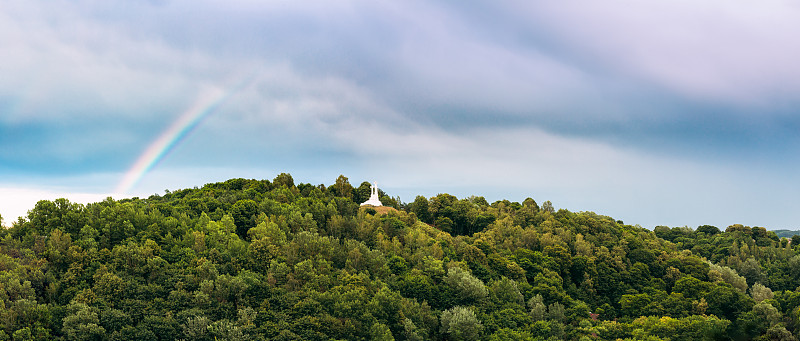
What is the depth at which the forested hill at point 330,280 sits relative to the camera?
218ft

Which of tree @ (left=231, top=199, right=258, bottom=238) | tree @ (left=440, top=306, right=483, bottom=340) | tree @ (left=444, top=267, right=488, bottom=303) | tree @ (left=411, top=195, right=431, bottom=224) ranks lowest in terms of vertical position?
tree @ (left=440, top=306, right=483, bottom=340)

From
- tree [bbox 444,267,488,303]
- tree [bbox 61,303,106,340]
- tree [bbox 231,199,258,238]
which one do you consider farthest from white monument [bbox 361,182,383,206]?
tree [bbox 61,303,106,340]

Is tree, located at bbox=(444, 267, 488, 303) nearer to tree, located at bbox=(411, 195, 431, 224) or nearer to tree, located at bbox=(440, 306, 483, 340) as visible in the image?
tree, located at bbox=(440, 306, 483, 340)

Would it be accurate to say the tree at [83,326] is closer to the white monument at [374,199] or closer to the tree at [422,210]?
the white monument at [374,199]

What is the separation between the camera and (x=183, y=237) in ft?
274

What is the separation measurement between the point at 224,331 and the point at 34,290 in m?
24.5

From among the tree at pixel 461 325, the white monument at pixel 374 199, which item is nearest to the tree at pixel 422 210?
the white monument at pixel 374 199

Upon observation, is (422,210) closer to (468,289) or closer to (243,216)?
(243,216)

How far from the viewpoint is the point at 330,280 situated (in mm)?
76438

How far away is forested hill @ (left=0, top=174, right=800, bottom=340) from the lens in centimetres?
6650

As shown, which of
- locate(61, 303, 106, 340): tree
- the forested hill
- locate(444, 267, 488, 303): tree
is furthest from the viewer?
locate(444, 267, 488, 303): tree

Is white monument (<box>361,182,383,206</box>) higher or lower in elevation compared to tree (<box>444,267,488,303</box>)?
higher

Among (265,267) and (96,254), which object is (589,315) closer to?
(265,267)

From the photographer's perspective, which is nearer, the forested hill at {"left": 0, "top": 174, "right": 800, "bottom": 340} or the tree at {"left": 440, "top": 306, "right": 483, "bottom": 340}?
the forested hill at {"left": 0, "top": 174, "right": 800, "bottom": 340}
